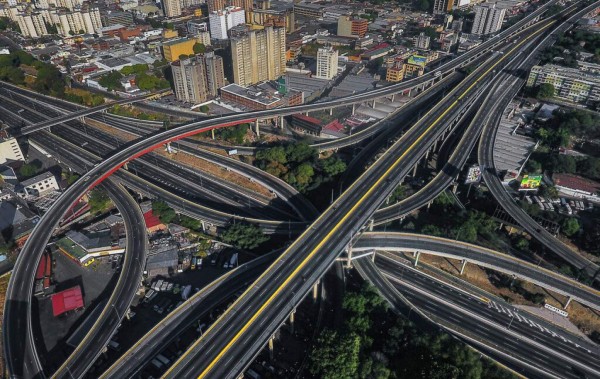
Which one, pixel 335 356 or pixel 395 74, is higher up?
pixel 395 74

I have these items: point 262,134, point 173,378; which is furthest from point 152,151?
point 173,378

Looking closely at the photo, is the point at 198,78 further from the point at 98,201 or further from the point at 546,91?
the point at 546,91

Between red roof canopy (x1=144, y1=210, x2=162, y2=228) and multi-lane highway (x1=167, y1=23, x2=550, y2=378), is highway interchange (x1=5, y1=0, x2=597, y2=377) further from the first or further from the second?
red roof canopy (x1=144, y1=210, x2=162, y2=228)

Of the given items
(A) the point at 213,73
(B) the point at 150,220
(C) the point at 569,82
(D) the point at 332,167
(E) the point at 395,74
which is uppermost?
(A) the point at 213,73

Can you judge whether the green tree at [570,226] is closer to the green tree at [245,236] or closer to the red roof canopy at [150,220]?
the green tree at [245,236]

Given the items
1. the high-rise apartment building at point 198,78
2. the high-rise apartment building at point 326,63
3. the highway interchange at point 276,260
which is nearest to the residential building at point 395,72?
the high-rise apartment building at point 326,63

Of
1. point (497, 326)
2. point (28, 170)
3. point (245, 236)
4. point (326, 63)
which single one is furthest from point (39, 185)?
point (326, 63)

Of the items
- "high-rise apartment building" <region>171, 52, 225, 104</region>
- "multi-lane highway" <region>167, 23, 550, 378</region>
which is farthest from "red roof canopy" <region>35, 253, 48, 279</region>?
"high-rise apartment building" <region>171, 52, 225, 104</region>

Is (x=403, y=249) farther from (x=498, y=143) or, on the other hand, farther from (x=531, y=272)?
(x=498, y=143)

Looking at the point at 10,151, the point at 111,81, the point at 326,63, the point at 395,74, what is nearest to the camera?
the point at 10,151
